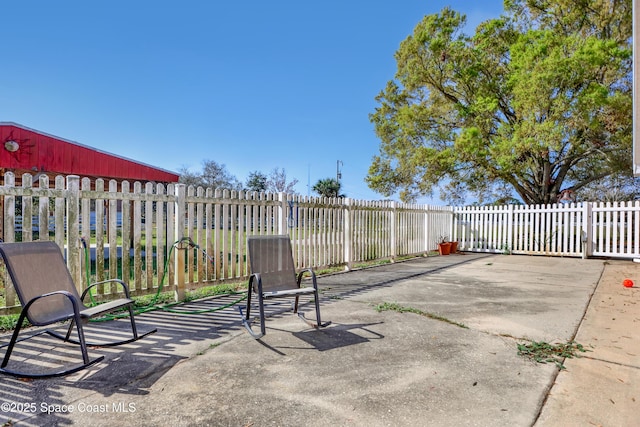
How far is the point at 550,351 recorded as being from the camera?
310 centimetres

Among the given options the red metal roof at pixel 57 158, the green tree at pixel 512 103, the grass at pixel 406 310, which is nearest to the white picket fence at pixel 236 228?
the grass at pixel 406 310

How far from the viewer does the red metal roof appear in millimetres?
10883

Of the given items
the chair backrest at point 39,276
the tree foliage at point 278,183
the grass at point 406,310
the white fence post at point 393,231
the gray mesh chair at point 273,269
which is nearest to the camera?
the chair backrest at point 39,276

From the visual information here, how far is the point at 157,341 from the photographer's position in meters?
3.35

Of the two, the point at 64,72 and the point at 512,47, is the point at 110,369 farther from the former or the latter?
the point at 512,47

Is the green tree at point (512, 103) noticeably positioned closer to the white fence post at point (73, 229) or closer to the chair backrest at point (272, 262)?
the chair backrest at point (272, 262)

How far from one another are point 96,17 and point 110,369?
13.2 meters

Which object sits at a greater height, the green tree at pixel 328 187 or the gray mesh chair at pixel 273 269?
the green tree at pixel 328 187

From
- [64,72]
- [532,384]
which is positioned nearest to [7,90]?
[64,72]

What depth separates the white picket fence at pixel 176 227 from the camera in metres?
3.99

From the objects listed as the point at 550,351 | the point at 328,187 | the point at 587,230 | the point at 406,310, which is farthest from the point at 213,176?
the point at 550,351

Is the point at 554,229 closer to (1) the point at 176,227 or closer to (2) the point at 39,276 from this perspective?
(1) the point at 176,227

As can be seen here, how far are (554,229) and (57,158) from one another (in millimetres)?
17507

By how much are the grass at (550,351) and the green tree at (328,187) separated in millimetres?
38982
